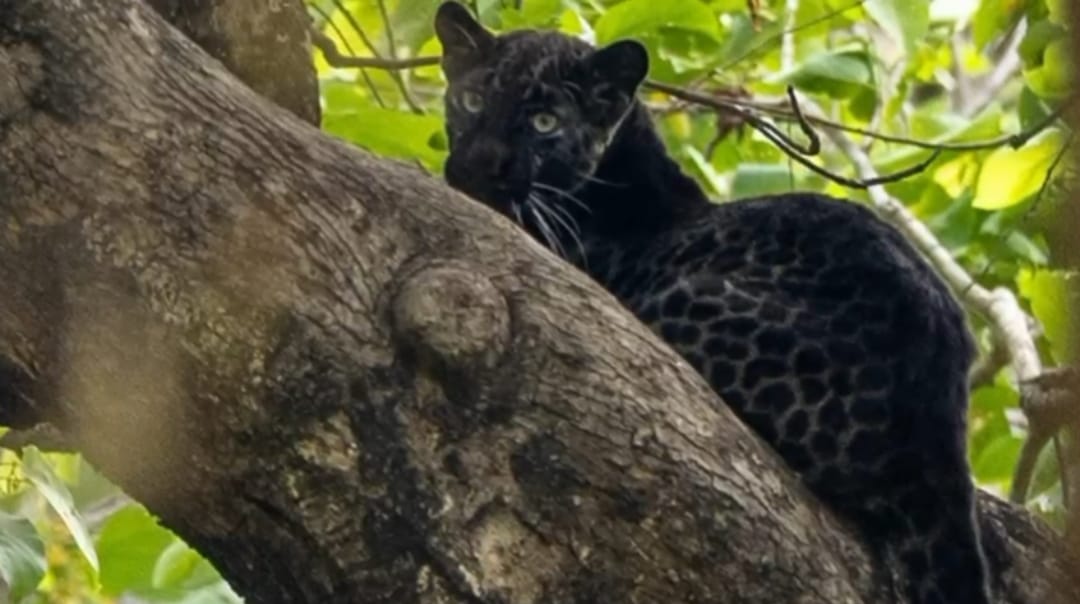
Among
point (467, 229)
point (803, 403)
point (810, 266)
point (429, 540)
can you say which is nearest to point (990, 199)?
point (810, 266)

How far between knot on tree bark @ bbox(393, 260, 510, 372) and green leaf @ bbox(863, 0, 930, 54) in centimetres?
153

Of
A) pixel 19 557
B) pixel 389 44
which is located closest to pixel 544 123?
pixel 389 44

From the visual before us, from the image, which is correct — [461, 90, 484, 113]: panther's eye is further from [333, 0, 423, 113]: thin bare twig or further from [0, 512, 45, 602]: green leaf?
[0, 512, 45, 602]: green leaf

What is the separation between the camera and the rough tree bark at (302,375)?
201 cm

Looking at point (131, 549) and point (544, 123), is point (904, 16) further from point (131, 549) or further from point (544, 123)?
point (131, 549)

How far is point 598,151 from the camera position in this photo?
3402 millimetres

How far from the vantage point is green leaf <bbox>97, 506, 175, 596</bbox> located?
3.28m

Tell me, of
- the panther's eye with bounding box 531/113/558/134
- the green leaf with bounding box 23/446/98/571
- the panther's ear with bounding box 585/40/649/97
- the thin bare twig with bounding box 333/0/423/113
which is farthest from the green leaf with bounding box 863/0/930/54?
the green leaf with bounding box 23/446/98/571

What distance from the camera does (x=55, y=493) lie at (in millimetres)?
2896

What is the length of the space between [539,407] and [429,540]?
0.21 meters

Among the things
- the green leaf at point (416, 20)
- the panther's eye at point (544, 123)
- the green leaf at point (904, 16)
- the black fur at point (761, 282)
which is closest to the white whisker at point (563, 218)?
the black fur at point (761, 282)

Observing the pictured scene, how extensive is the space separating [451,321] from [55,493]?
1.16 m

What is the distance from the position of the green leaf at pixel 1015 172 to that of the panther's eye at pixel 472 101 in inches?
41.2

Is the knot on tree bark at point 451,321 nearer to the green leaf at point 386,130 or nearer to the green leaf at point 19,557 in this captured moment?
the green leaf at point 19,557
